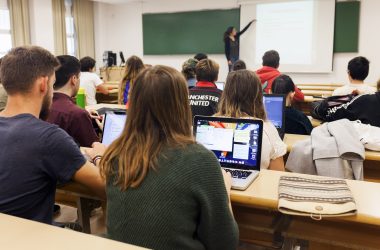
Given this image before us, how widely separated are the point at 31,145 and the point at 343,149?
5.05ft

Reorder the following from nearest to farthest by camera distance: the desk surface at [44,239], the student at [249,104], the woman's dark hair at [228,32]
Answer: the desk surface at [44,239] < the student at [249,104] < the woman's dark hair at [228,32]

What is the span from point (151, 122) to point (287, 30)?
707 centimetres

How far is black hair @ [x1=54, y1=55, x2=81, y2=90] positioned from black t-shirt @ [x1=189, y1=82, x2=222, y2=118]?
1187 mm

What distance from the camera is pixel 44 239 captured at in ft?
3.78

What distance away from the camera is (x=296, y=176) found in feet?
5.74

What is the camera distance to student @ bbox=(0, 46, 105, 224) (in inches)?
54.8

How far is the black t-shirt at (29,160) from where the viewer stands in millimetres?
1391

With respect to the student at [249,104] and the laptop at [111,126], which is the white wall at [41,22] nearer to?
the laptop at [111,126]

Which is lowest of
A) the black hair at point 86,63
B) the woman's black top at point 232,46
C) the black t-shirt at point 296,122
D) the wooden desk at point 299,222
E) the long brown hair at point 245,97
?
the wooden desk at point 299,222

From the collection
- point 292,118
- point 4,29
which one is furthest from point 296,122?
point 4,29

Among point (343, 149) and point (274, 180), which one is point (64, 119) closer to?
point (274, 180)

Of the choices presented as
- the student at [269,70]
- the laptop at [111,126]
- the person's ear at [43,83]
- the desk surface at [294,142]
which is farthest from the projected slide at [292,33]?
the person's ear at [43,83]

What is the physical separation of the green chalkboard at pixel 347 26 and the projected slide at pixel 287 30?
0.47 metres

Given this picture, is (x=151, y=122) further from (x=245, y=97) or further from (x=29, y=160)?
(x=245, y=97)
